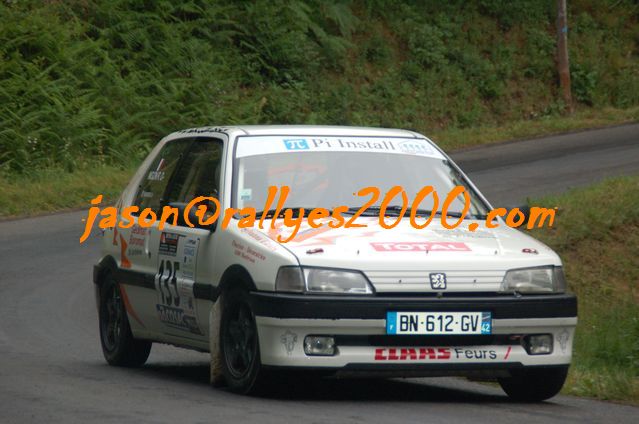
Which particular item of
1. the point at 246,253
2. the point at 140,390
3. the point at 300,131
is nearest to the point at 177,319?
the point at 140,390

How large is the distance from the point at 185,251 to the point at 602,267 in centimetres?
754

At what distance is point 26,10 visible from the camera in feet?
85.6

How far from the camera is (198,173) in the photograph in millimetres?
9359

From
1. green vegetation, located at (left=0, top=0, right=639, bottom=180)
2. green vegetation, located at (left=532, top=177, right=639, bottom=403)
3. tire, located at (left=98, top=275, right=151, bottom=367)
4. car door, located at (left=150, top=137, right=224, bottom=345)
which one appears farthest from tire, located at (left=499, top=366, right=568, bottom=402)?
→ green vegetation, located at (left=0, top=0, right=639, bottom=180)

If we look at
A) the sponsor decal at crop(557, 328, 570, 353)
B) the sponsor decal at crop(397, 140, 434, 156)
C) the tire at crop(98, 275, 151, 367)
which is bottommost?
the tire at crop(98, 275, 151, 367)

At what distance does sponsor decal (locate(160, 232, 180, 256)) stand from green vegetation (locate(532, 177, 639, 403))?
2.72 m

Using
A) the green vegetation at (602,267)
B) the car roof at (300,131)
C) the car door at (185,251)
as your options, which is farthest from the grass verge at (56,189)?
the car roof at (300,131)

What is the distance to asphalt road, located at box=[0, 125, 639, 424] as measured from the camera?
23.9 feet

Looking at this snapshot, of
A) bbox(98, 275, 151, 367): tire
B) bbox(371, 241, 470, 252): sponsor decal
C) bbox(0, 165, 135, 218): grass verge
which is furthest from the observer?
bbox(0, 165, 135, 218): grass verge

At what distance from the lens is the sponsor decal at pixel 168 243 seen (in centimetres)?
908

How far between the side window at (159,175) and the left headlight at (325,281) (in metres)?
2.29

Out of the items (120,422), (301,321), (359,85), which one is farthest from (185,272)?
(359,85)

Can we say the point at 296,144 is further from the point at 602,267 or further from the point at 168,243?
the point at 602,267

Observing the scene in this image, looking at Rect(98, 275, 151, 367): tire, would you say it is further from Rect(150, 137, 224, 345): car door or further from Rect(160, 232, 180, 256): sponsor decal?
Rect(160, 232, 180, 256): sponsor decal
